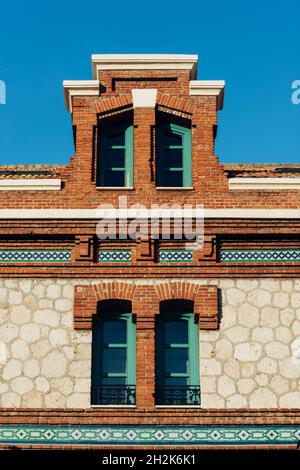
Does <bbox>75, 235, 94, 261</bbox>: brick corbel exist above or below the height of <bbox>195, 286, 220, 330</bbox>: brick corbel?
above

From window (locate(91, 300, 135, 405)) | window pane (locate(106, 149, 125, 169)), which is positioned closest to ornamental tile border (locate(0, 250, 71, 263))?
window (locate(91, 300, 135, 405))

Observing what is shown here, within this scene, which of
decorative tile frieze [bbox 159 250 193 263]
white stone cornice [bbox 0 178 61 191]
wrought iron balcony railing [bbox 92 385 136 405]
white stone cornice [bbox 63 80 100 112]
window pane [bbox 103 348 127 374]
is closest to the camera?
wrought iron balcony railing [bbox 92 385 136 405]

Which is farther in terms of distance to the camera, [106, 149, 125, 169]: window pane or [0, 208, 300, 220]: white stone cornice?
[106, 149, 125, 169]: window pane

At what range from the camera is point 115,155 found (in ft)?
60.7

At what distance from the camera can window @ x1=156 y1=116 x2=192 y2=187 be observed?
59.8 feet

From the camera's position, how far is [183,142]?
731 inches

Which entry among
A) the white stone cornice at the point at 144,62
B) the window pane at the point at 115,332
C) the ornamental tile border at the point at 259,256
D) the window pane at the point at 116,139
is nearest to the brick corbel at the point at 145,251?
the window pane at the point at 115,332

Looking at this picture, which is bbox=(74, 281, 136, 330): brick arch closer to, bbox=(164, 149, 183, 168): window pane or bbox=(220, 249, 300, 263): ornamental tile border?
bbox=(220, 249, 300, 263): ornamental tile border

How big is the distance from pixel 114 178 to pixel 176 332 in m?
3.60

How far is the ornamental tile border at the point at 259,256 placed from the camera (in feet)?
Result: 56.9

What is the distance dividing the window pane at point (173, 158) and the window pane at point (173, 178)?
166mm

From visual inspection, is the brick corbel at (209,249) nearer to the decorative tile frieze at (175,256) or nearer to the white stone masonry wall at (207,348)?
the decorative tile frieze at (175,256)

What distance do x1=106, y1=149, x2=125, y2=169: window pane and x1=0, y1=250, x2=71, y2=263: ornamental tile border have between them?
2237 millimetres
